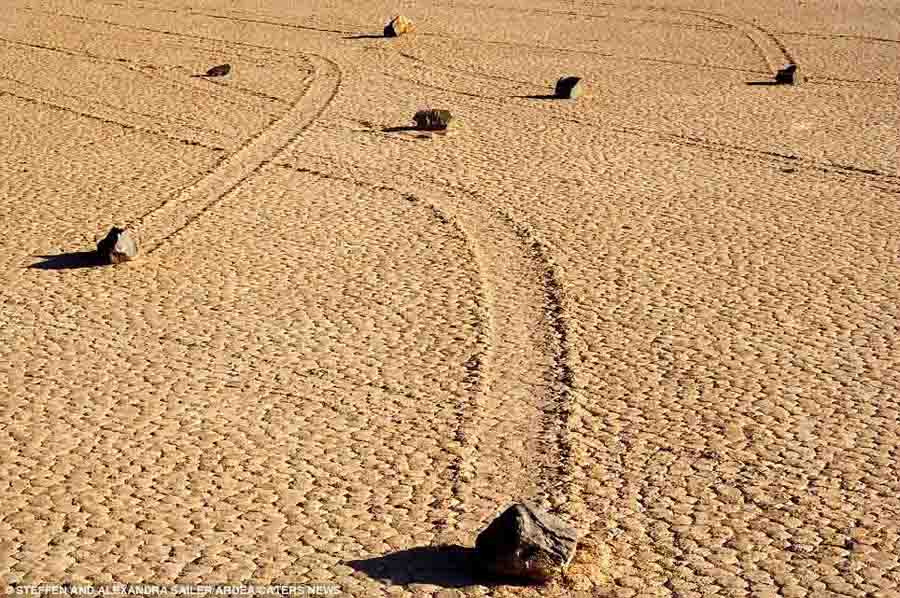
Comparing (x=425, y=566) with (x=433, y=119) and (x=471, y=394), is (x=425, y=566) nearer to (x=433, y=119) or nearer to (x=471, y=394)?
(x=471, y=394)

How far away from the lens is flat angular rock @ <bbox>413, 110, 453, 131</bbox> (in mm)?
17750

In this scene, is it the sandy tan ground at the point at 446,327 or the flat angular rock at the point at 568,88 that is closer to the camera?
the sandy tan ground at the point at 446,327

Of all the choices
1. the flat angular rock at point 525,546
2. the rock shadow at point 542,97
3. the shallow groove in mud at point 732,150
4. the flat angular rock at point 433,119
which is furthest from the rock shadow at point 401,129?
the flat angular rock at point 525,546

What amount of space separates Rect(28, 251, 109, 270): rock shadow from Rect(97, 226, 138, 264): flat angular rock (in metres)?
0.08

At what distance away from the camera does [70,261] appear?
512 inches

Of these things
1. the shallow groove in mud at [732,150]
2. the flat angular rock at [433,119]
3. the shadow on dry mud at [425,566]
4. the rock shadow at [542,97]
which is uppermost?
the shallow groove in mud at [732,150]

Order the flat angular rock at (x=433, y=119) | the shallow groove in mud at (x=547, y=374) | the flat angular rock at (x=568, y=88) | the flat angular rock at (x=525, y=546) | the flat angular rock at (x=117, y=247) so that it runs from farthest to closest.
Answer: the flat angular rock at (x=568, y=88) < the flat angular rock at (x=433, y=119) < the flat angular rock at (x=117, y=247) < the shallow groove in mud at (x=547, y=374) < the flat angular rock at (x=525, y=546)

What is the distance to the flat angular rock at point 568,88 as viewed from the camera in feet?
64.8

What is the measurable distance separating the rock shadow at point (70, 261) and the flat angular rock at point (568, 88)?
858 centimetres

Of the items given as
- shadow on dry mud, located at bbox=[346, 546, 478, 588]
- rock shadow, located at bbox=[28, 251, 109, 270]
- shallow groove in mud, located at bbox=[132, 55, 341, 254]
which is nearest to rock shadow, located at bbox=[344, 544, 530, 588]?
shadow on dry mud, located at bbox=[346, 546, 478, 588]

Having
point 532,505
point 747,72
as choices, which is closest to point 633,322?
point 532,505

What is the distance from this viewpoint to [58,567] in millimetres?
7758

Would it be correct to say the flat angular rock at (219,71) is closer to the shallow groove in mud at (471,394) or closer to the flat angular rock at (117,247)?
the shallow groove in mud at (471,394)

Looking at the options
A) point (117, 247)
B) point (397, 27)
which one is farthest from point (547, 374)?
Answer: point (397, 27)
